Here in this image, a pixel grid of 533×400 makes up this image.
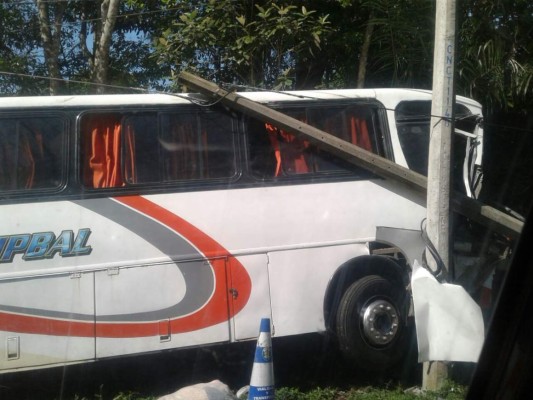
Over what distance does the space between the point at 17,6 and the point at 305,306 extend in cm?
942

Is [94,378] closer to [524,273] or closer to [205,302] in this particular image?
[205,302]

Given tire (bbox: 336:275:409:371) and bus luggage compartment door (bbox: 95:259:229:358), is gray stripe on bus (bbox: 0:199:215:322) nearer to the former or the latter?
bus luggage compartment door (bbox: 95:259:229:358)

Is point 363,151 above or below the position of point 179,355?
above

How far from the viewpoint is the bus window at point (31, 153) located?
6234 mm

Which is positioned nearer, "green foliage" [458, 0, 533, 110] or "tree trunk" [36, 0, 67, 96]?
"green foliage" [458, 0, 533, 110]

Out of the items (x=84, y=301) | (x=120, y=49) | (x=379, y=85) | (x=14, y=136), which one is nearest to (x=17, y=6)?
(x=120, y=49)

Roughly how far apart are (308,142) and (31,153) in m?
2.53

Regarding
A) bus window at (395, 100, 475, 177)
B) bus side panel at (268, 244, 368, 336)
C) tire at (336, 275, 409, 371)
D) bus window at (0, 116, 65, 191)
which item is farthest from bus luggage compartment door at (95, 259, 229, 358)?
bus window at (395, 100, 475, 177)

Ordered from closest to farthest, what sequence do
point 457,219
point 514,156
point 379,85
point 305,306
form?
point 305,306 < point 457,219 < point 514,156 < point 379,85

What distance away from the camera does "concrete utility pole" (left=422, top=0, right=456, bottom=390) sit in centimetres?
627

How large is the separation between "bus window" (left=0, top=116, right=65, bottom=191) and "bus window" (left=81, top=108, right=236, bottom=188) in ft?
0.78

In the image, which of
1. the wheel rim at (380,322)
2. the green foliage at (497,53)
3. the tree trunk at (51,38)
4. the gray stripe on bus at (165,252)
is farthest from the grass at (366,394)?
the tree trunk at (51,38)

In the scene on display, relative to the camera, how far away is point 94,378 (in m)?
7.15

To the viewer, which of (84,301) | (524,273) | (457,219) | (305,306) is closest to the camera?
(524,273)
